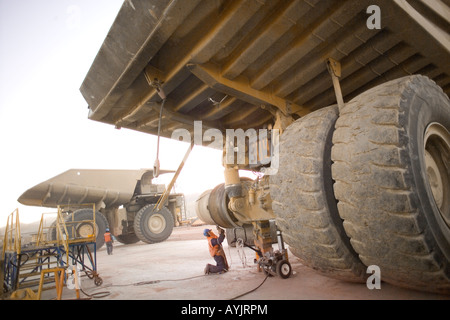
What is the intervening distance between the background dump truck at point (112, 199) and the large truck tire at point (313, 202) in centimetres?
1001

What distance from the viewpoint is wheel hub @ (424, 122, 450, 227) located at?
2.21 metres

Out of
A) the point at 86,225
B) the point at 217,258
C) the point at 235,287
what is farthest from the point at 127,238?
the point at 235,287

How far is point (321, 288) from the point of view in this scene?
2746mm

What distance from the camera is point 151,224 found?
12.8m

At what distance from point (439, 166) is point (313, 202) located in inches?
52.1

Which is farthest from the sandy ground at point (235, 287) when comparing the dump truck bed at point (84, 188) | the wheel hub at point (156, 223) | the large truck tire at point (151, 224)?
the wheel hub at point (156, 223)

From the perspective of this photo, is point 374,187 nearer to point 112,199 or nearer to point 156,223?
point 156,223

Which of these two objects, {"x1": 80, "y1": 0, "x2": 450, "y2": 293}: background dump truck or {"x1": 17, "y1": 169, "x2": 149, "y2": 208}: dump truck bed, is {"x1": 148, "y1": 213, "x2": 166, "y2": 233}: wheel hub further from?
{"x1": 80, "y1": 0, "x2": 450, "y2": 293}: background dump truck

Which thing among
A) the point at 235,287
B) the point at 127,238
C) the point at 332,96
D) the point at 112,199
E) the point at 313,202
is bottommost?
the point at 127,238

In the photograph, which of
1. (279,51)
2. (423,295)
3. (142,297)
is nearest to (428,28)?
(279,51)

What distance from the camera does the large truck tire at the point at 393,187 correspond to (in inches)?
61.7

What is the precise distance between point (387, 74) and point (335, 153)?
71.7 inches

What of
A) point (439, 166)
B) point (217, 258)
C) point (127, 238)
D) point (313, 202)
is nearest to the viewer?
point (313, 202)
